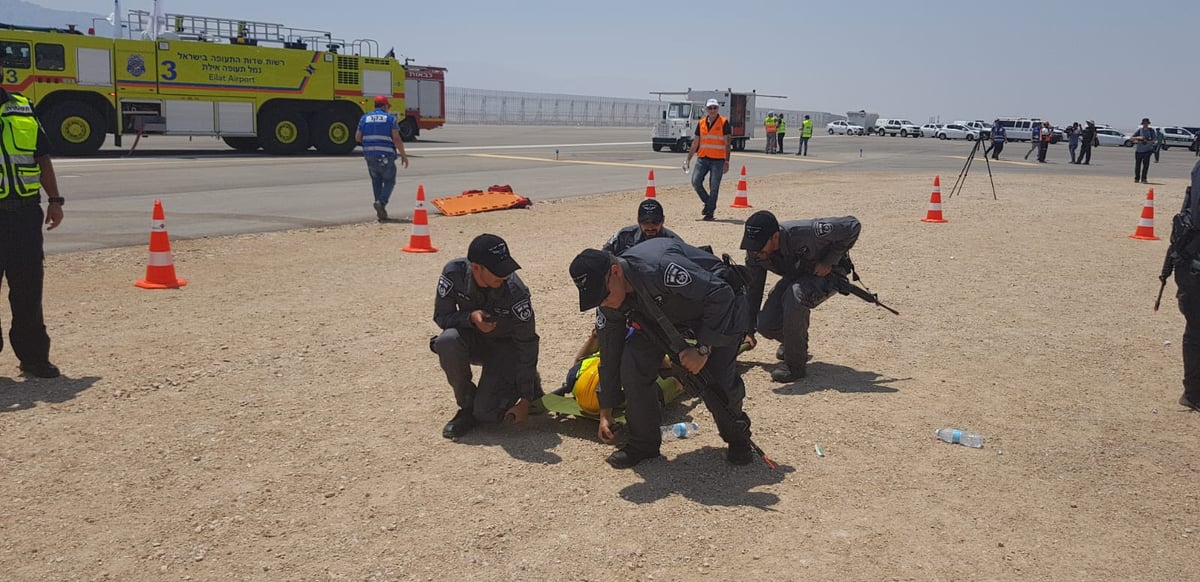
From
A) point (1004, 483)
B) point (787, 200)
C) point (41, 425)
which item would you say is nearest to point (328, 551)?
point (41, 425)

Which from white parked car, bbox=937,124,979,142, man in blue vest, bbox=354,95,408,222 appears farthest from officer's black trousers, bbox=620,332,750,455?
white parked car, bbox=937,124,979,142

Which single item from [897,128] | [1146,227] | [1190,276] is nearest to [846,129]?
[897,128]

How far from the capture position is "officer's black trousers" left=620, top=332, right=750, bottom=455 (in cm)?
461

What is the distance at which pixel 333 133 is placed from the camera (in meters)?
29.6

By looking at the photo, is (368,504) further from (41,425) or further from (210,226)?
(210,226)

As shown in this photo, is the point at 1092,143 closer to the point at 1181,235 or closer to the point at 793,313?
the point at 1181,235

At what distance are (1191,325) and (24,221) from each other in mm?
7256

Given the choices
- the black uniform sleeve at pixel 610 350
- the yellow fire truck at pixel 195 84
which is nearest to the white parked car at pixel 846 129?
the yellow fire truck at pixel 195 84

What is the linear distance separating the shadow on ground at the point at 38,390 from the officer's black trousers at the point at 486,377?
2386 mm

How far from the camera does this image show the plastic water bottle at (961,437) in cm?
533

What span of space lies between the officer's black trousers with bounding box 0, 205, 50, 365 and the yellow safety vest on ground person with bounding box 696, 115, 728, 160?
10.1 meters

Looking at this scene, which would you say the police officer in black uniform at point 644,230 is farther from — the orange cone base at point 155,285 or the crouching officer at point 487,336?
the orange cone base at point 155,285

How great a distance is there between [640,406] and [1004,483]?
1.86 meters

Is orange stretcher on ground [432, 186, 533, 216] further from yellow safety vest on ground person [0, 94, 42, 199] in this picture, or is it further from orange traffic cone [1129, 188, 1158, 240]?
orange traffic cone [1129, 188, 1158, 240]
